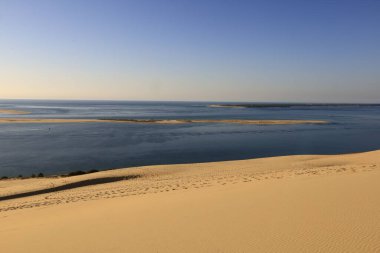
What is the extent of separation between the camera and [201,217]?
28.7 ft

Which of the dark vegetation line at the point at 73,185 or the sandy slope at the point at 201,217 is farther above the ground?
the sandy slope at the point at 201,217

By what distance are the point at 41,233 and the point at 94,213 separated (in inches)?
78.9

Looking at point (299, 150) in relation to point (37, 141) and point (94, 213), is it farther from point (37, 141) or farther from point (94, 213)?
point (37, 141)

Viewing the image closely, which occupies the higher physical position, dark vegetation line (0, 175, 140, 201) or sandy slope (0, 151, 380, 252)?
sandy slope (0, 151, 380, 252)

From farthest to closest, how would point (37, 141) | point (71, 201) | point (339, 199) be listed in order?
point (37, 141) < point (71, 201) < point (339, 199)

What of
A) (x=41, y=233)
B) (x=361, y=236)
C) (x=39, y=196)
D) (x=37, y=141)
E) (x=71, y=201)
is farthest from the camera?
(x=37, y=141)

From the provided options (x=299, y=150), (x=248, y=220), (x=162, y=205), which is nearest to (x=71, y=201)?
(x=162, y=205)

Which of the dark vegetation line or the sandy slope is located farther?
the dark vegetation line

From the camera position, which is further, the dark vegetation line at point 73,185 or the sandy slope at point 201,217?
the dark vegetation line at point 73,185

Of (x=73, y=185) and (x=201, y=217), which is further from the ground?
(x=201, y=217)

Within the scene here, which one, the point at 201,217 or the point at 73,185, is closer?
the point at 201,217

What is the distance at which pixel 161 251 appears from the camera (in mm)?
6555

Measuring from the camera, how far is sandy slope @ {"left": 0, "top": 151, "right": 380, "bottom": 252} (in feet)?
22.2

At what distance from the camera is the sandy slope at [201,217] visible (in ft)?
22.2
